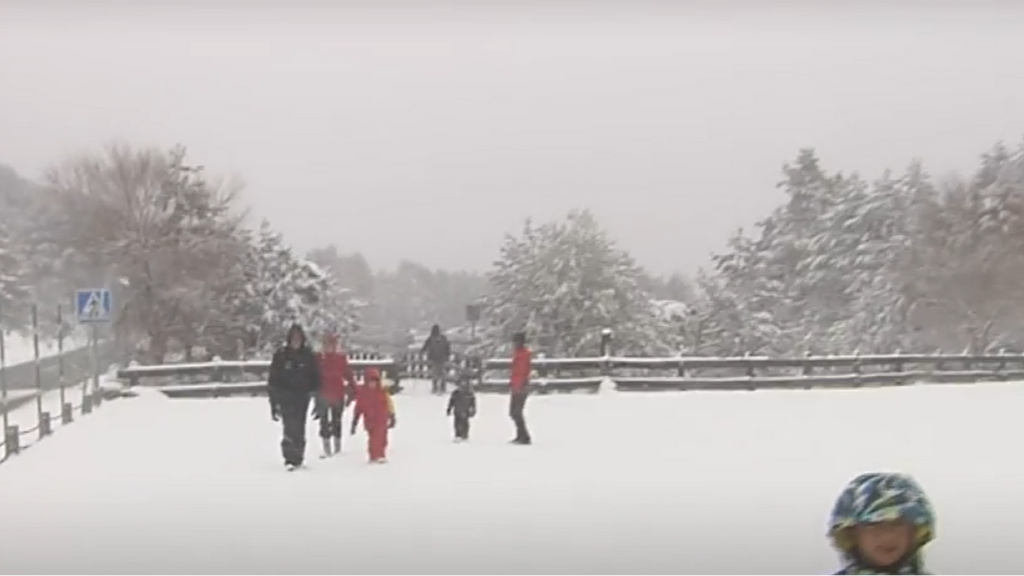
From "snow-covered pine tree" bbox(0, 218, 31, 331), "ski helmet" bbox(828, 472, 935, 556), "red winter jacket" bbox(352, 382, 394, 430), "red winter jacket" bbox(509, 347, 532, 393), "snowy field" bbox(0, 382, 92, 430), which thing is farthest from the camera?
"snowy field" bbox(0, 382, 92, 430)

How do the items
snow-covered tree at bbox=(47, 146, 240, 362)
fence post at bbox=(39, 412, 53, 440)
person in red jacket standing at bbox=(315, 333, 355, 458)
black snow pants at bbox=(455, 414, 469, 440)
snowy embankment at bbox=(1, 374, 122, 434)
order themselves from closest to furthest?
1. person in red jacket standing at bbox=(315, 333, 355, 458)
2. black snow pants at bbox=(455, 414, 469, 440)
3. fence post at bbox=(39, 412, 53, 440)
4. snowy embankment at bbox=(1, 374, 122, 434)
5. snow-covered tree at bbox=(47, 146, 240, 362)

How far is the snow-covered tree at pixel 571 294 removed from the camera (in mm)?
37031

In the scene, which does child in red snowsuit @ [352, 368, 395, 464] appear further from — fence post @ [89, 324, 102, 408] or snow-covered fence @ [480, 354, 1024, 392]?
snow-covered fence @ [480, 354, 1024, 392]

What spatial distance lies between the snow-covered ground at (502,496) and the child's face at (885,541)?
484 centimetres

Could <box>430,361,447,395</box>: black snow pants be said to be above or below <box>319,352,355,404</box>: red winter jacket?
below

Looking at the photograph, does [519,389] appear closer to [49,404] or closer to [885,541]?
[885,541]

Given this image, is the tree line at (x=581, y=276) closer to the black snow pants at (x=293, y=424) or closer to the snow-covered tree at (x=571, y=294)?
the snow-covered tree at (x=571, y=294)

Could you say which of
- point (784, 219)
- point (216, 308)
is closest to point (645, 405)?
point (216, 308)

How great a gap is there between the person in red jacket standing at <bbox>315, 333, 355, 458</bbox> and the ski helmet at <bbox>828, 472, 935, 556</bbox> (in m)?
Result: 9.20

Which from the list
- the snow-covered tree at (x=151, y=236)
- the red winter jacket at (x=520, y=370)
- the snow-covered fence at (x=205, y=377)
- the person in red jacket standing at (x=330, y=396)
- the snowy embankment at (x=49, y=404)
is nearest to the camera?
the person in red jacket standing at (x=330, y=396)

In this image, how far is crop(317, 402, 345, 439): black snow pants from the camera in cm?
1130

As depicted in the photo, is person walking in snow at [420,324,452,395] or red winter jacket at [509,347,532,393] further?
person walking in snow at [420,324,452,395]

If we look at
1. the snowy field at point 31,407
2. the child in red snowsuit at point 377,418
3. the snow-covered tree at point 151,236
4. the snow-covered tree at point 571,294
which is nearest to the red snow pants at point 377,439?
the child in red snowsuit at point 377,418

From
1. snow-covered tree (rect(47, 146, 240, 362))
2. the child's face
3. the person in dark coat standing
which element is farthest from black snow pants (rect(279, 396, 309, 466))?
snow-covered tree (rect(47, 146, 240, 362))
